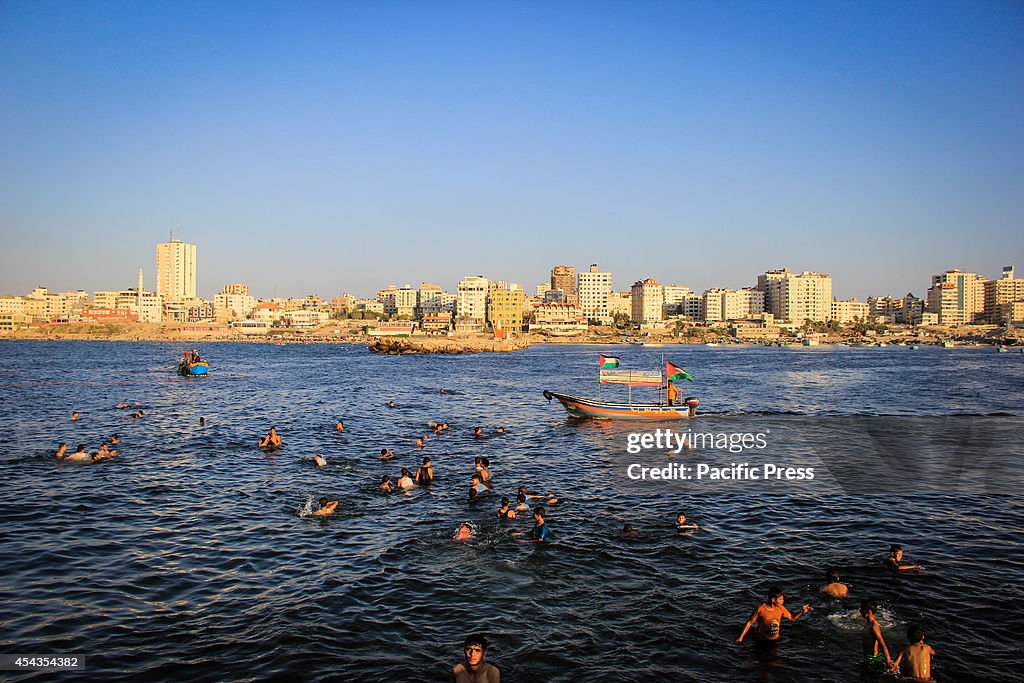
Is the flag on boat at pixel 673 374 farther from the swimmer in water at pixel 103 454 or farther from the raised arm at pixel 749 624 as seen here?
the swimmer in water at pixel 103 454

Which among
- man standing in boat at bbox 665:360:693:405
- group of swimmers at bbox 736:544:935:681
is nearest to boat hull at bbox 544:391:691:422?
man standing in boat at bbox 665:360:693:405

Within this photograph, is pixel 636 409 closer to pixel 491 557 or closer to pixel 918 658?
pixel 491 557

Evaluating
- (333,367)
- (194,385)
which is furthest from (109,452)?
(333,367)

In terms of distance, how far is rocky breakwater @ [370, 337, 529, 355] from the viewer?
153625mm

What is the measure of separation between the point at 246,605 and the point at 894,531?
60.9 ft

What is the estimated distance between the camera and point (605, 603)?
15195 millimetres

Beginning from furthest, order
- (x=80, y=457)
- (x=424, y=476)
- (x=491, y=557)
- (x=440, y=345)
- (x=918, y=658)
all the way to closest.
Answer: (x=440, y=345), (x=80, y=457), (x=424, y=476), (x=491, y=557), (x=918, y=658)

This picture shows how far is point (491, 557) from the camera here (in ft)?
59.1

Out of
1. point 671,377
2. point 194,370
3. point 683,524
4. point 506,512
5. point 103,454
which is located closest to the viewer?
point 683,524

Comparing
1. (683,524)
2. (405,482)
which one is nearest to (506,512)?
(683,524)

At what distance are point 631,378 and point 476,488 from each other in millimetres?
21174

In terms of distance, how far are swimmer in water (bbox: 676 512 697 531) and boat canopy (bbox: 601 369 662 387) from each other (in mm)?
21195

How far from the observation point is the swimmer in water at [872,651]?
483 inches

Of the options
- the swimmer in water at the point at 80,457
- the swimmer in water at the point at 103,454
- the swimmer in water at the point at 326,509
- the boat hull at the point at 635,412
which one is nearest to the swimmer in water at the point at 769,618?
the swimmer in water at the point at 326,509
